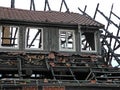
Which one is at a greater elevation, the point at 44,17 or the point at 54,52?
the point at 44,17

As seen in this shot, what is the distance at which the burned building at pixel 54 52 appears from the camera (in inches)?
874

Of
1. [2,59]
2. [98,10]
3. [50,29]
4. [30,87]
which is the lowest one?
[30,87]

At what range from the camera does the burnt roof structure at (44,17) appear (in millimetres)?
24031

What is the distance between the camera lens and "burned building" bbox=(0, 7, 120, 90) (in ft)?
72.8

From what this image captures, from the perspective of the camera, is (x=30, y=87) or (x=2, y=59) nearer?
(x=30, y=87)

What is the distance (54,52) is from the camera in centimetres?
2370

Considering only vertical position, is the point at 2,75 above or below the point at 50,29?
below

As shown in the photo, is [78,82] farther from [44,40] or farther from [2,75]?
[2,75]

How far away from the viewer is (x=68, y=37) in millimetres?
25188

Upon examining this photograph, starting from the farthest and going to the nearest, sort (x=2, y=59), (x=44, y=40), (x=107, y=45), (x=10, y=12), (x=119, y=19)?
(x=119, y=19) → (x=107, y=45) → (x=10, y=12) → (x=44, y=40) → (x=2, y=59)

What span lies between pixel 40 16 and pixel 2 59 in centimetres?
537

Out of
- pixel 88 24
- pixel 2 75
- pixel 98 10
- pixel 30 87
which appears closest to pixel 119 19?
pixel 98 10

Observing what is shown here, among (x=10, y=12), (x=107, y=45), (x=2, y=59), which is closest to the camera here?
(x=2, y=59)

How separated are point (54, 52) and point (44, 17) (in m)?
3.49
